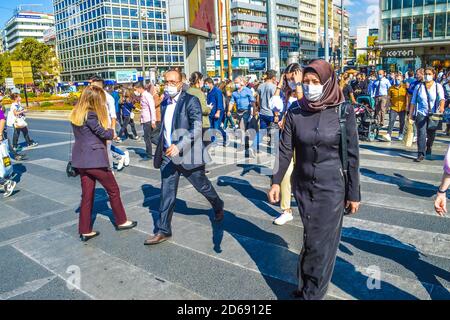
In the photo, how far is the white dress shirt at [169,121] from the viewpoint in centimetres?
480

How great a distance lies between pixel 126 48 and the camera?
96875 millimetres

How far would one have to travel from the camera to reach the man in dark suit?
186 inches

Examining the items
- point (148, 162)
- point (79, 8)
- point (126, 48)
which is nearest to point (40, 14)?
point (79, 8)

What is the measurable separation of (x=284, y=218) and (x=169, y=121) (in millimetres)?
1991

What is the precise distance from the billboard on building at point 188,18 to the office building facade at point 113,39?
75.9 m

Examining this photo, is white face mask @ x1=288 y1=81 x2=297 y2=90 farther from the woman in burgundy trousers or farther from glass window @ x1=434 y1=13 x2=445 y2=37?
glass window @ x1=434 y1=13 x2=445 y2=37

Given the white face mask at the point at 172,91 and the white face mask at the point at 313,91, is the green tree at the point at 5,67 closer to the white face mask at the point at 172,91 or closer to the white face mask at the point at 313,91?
the white face mask at the point at 172,91

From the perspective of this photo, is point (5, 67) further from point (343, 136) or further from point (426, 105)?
point (343, 136)

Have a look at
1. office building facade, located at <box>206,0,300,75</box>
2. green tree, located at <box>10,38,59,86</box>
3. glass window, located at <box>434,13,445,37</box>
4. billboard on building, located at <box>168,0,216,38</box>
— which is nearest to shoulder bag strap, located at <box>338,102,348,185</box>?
billboard on building, located at <box>168,0,216,38</box>

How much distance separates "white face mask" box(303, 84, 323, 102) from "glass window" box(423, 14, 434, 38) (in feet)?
177

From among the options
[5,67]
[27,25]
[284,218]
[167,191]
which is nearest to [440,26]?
[284,218]

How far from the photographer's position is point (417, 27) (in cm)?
4966
